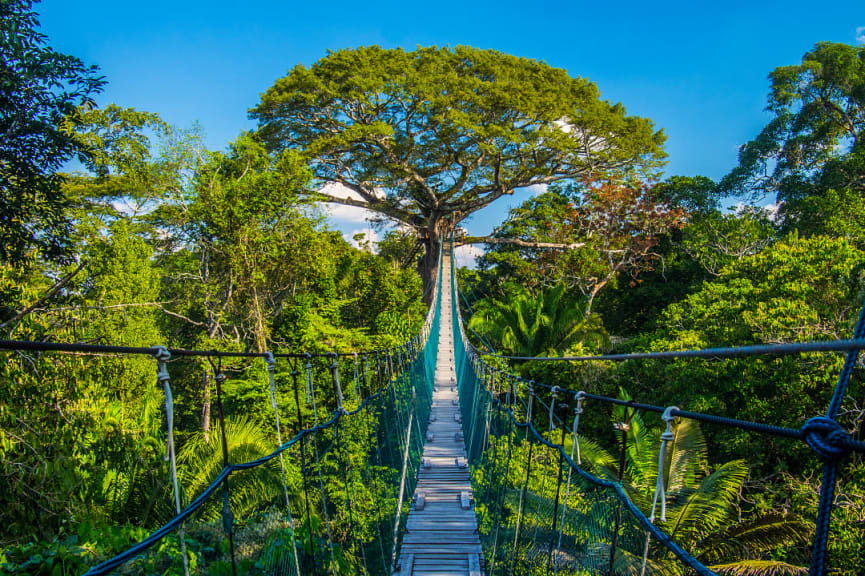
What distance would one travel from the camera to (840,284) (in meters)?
4.90

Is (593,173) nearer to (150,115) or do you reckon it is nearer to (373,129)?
(373,129)

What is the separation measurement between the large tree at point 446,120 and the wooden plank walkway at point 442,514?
5379mm

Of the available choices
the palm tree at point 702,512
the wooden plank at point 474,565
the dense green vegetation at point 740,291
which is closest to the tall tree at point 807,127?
the dense green vegetation at point 740,291

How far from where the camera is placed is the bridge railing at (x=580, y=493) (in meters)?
0.73

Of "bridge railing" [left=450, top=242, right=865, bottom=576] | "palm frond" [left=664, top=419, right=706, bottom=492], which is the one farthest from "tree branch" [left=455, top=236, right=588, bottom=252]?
"palm frond" [left=664, top=419, right=706, bottom=492]

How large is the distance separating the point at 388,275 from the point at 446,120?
9.66 ft

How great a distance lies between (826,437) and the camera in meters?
0.47

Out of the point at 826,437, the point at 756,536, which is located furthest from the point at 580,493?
the point at 826,437

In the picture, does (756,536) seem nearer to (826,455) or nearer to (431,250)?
(826,455)

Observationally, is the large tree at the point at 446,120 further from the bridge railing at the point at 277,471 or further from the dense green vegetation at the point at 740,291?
the bridge railing at the point at 277,471

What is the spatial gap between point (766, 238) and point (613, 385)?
10.9ft

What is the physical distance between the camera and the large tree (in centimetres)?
877

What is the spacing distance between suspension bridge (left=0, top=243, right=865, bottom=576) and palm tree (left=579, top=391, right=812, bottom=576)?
4.9 inches

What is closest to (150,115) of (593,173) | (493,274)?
(593,173)
